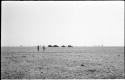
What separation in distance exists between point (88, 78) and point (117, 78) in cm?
171

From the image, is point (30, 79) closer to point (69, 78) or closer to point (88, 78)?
point (69, 78)

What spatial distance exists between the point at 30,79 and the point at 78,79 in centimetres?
270

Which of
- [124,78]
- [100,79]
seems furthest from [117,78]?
[100,79]

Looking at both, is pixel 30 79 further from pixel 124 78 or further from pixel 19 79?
pixel 124 78

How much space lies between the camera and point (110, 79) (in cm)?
890

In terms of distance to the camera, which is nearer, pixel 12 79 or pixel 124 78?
pixel 12 79

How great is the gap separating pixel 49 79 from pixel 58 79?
0.51 m

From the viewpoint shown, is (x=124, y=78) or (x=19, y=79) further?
(x=124, y=78)

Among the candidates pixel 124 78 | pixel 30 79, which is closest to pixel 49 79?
pixel 30 79

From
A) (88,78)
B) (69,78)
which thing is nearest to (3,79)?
(69,78)

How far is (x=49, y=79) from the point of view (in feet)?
28.9

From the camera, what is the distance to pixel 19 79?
8641 millimetres

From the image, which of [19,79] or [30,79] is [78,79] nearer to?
[30,79]

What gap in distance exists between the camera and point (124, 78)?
9320 millimetres
